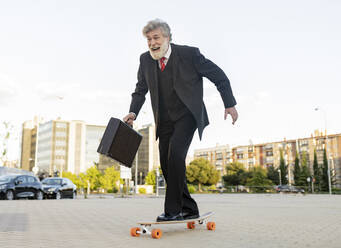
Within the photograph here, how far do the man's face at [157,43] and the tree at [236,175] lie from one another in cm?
7669

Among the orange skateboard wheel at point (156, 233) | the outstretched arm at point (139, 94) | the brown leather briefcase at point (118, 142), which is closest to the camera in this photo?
the orange skateboard wheel at point (156, 233)

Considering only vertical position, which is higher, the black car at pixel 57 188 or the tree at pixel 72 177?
the tree at pixel 72 177

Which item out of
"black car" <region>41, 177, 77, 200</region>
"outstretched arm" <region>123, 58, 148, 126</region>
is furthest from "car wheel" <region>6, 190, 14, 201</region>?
"outstretched arm" <region>123, 58, 148, 126</region>

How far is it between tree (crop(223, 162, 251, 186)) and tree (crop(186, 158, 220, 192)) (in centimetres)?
824

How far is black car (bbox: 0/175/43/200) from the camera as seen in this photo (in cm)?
1755

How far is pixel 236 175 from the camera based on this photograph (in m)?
80.2

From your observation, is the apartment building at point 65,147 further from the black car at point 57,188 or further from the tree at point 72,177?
the black car at point 57,188

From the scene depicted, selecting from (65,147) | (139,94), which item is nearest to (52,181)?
(139,94)

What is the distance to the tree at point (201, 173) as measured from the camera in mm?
71188

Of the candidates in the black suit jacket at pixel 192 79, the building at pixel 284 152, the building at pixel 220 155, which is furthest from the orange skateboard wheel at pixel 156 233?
the building at pixel 220 155

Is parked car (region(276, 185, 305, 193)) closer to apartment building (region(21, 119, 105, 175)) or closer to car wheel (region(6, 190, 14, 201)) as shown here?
car wheel (region(6, 190, 14, 201))

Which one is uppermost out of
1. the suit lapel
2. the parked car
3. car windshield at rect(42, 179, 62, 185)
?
the suit lapel

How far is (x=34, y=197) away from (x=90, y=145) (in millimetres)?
131646

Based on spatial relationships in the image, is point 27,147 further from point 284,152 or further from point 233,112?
point 233,112
